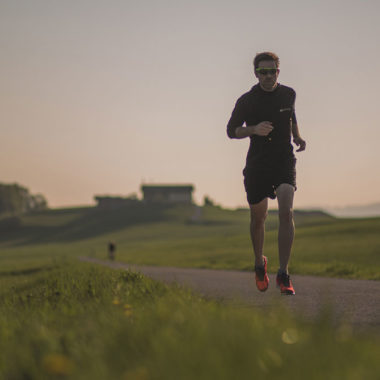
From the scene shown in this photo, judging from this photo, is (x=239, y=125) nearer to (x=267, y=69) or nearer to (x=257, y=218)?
(x=267, y=69)

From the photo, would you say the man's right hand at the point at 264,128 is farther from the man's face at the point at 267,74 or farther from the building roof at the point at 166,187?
the building roof at the point at 166,187

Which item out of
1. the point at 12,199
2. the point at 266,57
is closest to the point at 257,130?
the point at 266,57

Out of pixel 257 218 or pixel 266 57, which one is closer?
pixel 266 57

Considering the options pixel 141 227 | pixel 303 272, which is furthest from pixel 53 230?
pixel 303 272

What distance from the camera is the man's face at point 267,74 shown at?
21.1ft

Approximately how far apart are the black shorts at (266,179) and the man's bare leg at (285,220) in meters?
0.09

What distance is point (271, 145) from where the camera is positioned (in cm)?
651

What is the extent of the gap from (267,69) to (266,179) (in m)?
1.32

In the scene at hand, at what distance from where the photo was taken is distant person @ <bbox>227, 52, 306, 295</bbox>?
21.1ft

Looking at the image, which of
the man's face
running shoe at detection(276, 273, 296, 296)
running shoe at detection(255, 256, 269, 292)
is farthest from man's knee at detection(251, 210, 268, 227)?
the man's face

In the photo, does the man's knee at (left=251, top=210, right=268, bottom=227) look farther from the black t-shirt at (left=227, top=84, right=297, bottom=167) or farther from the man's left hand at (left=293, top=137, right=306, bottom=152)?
the man's left hand at (left=293, top=137, right=306, bottom=152)

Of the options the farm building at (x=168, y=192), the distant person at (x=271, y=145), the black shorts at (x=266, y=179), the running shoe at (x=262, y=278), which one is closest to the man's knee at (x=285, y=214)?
the distant person at (x=271, y=145)

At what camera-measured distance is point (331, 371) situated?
7.16ft

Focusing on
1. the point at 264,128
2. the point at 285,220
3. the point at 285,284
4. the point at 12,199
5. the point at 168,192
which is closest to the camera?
the point at 264,128
